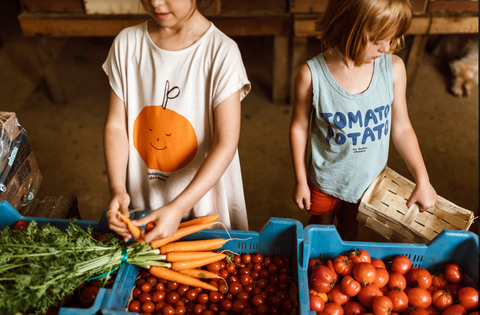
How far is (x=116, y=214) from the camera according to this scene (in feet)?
3.38

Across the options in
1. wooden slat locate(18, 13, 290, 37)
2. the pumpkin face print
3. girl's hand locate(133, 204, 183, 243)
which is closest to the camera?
girl's hand locate(133, 204, 183, 243)

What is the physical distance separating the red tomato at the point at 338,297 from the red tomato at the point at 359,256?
0.34 feet

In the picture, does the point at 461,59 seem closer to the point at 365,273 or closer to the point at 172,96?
the point at 365,273

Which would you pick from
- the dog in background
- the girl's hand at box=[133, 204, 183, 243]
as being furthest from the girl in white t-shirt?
the dog in background

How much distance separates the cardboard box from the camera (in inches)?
51.9

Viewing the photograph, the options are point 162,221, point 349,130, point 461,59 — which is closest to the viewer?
point 162,221

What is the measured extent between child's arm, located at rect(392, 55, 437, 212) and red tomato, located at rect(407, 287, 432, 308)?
33 centimetres

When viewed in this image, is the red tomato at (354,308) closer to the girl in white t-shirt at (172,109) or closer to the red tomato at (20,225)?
the girl in white t-shirt at (172,109)

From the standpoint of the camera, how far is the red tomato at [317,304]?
111cm

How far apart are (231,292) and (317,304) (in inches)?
10.8

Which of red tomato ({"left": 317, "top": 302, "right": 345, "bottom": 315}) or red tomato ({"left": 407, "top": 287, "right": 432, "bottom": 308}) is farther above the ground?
red tomato ({"left": 407, "top": 287, "right": 432, "bottom": 308})

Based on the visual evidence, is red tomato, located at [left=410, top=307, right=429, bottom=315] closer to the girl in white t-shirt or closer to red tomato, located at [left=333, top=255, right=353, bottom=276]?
red tomato, located at [left=333, top=255, right=353, bottom=276]

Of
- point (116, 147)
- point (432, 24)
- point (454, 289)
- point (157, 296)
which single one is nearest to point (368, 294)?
point (454, 289)

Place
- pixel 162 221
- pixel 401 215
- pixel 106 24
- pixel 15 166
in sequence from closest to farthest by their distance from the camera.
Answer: pixel 162 221, pixel 15 166, pixel 401 215, pixel 106 24
